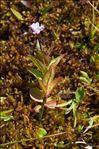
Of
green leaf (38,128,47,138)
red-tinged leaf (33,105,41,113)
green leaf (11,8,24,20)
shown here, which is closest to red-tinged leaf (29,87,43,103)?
red-tinged leaf (33,105,41,113)

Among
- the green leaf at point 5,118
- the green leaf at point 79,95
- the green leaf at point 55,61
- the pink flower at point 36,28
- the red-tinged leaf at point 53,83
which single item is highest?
the pink flower at point 36,28

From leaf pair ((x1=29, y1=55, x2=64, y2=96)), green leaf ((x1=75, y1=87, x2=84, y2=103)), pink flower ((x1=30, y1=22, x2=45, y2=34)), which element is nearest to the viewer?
leaf pair ((x1=29, y1=55, x2=64, y2=96))

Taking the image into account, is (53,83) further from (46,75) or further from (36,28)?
(36,28)

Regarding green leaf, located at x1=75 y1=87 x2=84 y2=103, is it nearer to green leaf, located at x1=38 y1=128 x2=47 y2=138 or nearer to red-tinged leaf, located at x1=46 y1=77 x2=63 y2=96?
red-tinged leaf, located at x1=46 y1=77 x2=63 y2=96

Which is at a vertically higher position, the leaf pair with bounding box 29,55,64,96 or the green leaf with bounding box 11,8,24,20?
the green leaf with bounding box 11,8,24,20

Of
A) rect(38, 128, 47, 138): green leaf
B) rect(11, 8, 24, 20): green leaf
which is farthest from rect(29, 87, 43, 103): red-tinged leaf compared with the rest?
rect(11, 8, 24, 20): green leaf

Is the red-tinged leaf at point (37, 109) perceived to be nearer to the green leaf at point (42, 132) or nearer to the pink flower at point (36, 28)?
the green leaf at point (42, 132)

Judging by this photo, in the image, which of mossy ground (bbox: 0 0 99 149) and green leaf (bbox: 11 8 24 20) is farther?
green leaf (bbox: 11 8 24 20)

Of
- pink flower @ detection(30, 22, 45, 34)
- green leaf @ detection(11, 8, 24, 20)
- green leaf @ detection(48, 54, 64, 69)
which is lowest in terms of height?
green leaf @ detection(48, 54, 64, 69)

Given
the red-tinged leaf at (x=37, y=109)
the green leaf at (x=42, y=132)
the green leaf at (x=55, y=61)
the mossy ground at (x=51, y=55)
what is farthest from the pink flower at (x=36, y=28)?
the green leaf at (x=42, y=132)

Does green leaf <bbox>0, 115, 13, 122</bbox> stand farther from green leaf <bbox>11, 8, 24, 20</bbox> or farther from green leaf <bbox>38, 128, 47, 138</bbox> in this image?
green leaf <bbox>11, 8, 24, 20</bbox>

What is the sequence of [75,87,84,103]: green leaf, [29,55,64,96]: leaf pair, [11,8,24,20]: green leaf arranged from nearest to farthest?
[29,55,64,96]: leaf pair
[75,87,84,103]: green leaf
[11,8,24,20]: green leaf
